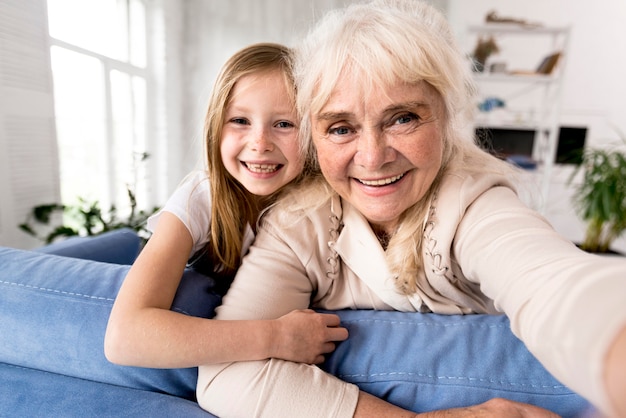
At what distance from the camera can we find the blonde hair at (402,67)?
80 cm

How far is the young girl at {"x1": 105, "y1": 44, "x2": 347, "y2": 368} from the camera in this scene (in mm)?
768

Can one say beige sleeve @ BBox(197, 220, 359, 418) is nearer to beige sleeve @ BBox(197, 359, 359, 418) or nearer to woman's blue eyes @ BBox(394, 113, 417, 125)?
beige sleeve @ BBox(197, 359, 359, 418)

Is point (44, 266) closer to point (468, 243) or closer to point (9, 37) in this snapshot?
point (468, 243)

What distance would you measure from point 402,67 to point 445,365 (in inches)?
22.8

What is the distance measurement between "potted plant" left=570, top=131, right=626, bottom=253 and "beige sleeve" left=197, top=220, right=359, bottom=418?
3631 mm

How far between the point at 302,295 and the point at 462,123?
0.59 metres

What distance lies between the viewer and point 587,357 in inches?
14.4

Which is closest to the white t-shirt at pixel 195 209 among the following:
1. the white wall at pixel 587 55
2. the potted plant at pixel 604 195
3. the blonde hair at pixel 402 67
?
the blonde hair at pixel 402 67

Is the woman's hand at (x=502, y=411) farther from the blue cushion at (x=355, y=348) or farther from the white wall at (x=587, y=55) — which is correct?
the white wall at (x=587, y=55)

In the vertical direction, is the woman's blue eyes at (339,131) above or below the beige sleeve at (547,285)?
above

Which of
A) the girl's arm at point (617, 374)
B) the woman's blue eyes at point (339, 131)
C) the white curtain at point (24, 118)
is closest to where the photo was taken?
the girl's arm at point (617, 374)

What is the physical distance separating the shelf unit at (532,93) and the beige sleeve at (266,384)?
114 inches

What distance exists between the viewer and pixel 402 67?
0.79 meters

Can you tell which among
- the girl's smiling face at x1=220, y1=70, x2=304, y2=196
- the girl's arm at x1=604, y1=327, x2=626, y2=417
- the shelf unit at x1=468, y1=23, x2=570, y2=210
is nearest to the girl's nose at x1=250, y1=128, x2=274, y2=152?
the girl's smiling face at x1=220, y1=70, x2=304, y2=196
